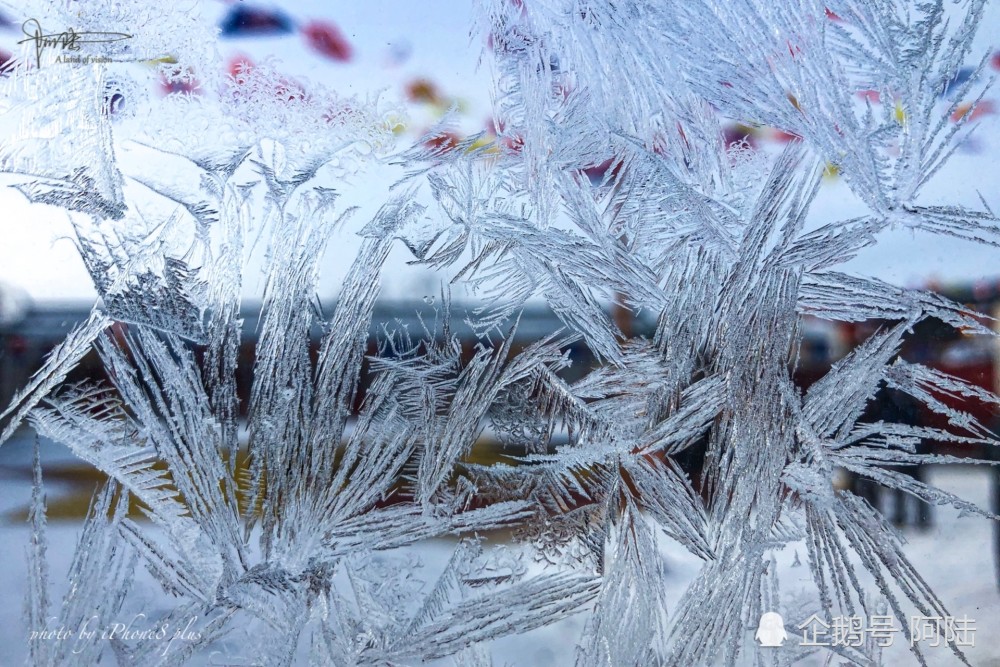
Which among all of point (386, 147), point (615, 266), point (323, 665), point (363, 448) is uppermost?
point (386, 147)

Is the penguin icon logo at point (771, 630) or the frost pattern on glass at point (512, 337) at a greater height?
the frost pattern on glass at point (512, 337)

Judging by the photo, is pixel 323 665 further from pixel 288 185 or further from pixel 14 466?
pixel 288 185

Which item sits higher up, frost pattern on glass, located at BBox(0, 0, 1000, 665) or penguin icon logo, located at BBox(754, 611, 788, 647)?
frost pattern on glass, located at BBox(0, 0, 1000, 665)

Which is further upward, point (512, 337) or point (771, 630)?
point (512, 337)

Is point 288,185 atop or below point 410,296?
atop

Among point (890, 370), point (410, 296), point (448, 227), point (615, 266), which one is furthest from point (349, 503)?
point (890, 370)
